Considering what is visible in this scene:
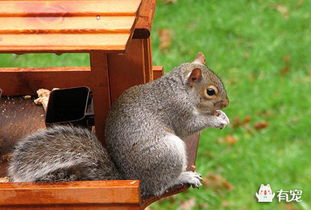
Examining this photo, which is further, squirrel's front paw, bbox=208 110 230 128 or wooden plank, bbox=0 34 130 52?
squirrel's front paw, bbox=208 110 230 128

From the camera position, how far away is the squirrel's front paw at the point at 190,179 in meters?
2.49

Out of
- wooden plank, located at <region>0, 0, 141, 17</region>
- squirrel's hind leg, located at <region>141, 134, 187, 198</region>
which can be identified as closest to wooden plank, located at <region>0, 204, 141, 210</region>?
squirrel's hind leg, located at <region>141, 134, 187, 198</region>

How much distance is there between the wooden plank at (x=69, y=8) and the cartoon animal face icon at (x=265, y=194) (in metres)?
1.74

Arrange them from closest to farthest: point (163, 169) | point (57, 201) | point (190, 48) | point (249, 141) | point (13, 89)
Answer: point (57, 201)
point (163, 169)
point (13, 89)
point (249, 141)
point (190, 48)

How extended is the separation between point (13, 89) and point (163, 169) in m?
0.89

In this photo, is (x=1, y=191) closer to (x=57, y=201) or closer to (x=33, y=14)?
(x=57, y=201)

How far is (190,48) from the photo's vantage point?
5.09 metres

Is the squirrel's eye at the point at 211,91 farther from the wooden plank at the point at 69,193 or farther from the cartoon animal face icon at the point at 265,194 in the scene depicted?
the cartoon animal face icon at the point at 265,194

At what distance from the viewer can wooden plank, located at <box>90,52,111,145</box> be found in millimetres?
2455

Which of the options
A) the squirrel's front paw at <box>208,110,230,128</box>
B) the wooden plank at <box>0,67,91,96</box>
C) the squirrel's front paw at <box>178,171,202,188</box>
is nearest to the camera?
the squirrel's front paw at <box>178,171,202,188</box>

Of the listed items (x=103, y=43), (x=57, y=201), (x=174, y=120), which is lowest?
(x=57, y=201)

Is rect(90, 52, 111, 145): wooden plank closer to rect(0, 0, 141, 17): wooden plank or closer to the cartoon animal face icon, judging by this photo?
rect(0, 0, 141, 17): wooden plank

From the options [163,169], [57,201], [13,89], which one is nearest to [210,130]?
[13,89]

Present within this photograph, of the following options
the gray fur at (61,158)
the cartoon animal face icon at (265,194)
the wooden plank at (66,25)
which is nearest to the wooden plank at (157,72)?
the gray fur at (61,158)
